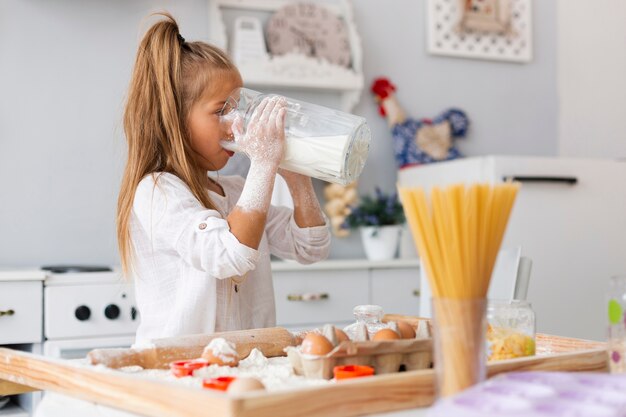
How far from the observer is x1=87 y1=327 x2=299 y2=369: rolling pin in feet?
3.07

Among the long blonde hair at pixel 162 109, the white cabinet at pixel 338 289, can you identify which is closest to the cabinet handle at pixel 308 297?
the white cabinet at pixel 338 289

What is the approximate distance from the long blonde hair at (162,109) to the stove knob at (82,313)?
854 millimetres

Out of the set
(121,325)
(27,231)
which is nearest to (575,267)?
(121,325)

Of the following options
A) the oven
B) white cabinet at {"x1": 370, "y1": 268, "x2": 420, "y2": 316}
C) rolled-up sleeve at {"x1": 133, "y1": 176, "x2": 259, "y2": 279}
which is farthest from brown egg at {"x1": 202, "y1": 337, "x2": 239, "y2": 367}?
white cabinet at {"x1": 370, "y1": 268, "x2": 420, "y2": 316}

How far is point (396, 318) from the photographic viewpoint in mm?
1348

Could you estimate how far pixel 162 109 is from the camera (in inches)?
53.7

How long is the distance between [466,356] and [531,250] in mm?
2026

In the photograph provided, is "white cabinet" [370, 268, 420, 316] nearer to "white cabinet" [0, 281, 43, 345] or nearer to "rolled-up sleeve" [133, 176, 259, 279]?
"white cabinet" [0, 281, 43, 345]

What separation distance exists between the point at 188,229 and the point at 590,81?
2.67 meters

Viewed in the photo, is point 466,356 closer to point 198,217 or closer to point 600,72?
point 198,217

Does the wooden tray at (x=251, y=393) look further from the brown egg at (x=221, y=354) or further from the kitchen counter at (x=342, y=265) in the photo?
the kitchen counter at (x=342, y=265)

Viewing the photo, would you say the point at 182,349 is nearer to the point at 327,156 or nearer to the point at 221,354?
the point at 221,354

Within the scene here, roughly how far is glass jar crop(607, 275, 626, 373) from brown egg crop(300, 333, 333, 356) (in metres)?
0.31

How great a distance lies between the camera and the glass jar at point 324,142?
1.23 m
